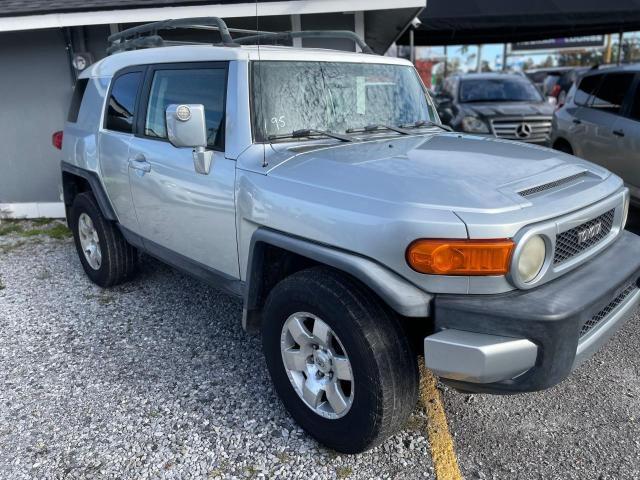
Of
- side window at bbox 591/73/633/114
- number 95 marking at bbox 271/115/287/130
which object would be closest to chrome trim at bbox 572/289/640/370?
number 95 marking at bbox 271/115/287/130

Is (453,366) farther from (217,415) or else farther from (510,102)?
(510,102)

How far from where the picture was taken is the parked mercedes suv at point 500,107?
9.47 m

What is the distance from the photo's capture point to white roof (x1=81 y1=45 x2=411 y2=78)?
321 cm

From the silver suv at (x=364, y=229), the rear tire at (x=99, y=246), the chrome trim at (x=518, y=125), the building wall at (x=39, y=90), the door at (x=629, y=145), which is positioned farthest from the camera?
the chrome trim at (x=518, y=125)

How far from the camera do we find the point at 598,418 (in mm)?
2949

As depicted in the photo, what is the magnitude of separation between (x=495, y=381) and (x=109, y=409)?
7.03ft

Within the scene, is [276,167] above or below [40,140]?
above

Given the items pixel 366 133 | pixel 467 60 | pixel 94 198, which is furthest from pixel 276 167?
pixel 467 60

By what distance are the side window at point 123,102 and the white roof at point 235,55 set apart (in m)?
0.11

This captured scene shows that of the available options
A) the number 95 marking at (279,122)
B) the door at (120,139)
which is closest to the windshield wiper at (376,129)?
the number 95 marking at (279,122)

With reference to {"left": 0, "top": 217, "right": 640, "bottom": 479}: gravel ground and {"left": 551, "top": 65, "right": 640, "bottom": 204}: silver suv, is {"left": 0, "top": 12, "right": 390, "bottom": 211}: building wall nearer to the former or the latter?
{"left": 551, "top": 65, "right": 640, "bottom": 204}: silver suv

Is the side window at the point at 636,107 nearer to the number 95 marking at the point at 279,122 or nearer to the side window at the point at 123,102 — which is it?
the number 95 marking at the point at 279,122

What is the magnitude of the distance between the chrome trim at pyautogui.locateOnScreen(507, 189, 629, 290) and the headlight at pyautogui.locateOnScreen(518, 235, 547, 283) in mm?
17

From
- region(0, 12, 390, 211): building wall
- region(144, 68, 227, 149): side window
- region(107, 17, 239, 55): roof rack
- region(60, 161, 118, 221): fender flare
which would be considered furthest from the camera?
region(0, 12, 390, 211): building wall
